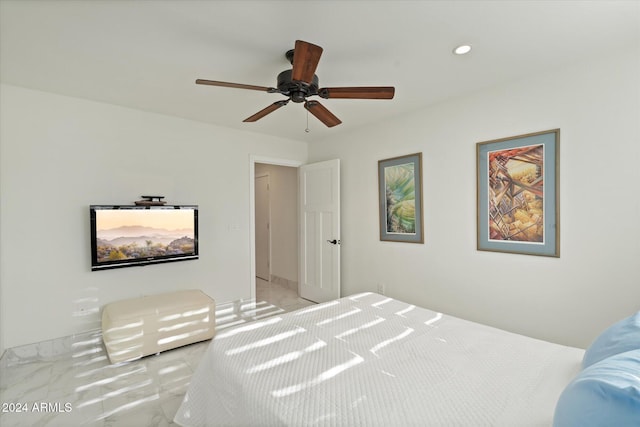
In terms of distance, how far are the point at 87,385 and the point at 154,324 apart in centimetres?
61

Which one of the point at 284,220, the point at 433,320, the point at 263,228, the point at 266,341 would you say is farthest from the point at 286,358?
the point at 263,228

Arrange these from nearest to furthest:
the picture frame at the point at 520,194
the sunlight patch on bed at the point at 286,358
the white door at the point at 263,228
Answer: the sunlight patch on bed at the point at 286,358 < the picture frame at the point at 520,194 < the white door at the point at 263,228

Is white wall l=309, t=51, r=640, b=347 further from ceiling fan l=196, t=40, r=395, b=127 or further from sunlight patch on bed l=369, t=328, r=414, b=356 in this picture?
sunlight patch on bed l=369, t=328, r=414, b=356

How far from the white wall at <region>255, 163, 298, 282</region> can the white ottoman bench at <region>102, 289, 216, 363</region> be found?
2.14 m

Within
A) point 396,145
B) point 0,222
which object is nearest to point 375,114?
point 396,145

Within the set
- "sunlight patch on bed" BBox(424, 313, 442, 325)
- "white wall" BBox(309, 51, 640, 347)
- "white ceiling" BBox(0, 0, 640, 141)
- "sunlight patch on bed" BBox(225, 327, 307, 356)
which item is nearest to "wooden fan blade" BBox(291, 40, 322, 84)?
"white ceiling" BBox(0, 0, 640, 141)

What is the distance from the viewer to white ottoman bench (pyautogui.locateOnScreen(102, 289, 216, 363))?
2580mm

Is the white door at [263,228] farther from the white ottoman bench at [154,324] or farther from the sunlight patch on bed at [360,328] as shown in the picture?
the sunlight patch on bed at [360,328]

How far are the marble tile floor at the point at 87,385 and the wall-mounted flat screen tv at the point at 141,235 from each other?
2.66 ft

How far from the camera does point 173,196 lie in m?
3.41

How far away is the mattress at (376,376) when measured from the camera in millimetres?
1065

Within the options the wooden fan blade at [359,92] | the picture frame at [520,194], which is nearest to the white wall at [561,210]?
the picture frame at [520,194]

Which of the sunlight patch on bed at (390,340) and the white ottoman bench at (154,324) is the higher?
the sunlight patch on bed at (390,340)

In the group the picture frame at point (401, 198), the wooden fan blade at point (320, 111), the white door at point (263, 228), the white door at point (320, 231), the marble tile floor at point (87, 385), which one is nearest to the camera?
the marble tile floor at point (87, 385)
